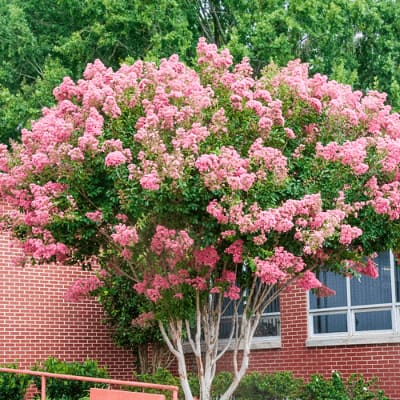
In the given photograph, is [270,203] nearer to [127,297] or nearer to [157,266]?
[157,266]

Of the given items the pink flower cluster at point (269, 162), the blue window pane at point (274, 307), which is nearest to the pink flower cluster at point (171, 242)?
the pink flower cluster at point (269, 162)

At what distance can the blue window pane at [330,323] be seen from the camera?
15.9 metres

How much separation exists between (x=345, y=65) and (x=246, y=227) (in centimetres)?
1124

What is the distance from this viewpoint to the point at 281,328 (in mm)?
16844

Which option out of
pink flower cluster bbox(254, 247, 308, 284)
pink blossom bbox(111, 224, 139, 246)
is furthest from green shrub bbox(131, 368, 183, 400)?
pink blossom bbox(111, 224, 139, 246)

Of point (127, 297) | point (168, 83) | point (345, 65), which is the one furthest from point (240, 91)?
point (345, 65)

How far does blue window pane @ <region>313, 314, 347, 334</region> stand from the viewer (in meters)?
15.9

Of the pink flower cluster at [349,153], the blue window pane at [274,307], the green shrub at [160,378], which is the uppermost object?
the pink flower cluster at [349,153]

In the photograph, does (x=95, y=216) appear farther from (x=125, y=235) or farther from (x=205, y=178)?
(x=205, y=178)

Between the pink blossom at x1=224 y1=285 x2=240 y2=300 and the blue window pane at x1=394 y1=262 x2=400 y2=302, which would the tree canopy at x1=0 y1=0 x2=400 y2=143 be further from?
the pink blossom at x1=224 y1=285 x2=240 y2=300

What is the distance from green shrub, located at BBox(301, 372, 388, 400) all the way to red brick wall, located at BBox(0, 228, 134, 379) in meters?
4.51

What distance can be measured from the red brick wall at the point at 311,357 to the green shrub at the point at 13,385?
458 cm

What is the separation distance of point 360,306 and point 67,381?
212 inches

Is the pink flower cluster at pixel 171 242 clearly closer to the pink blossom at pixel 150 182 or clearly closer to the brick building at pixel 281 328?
the pink blossom at pixel 150 182
